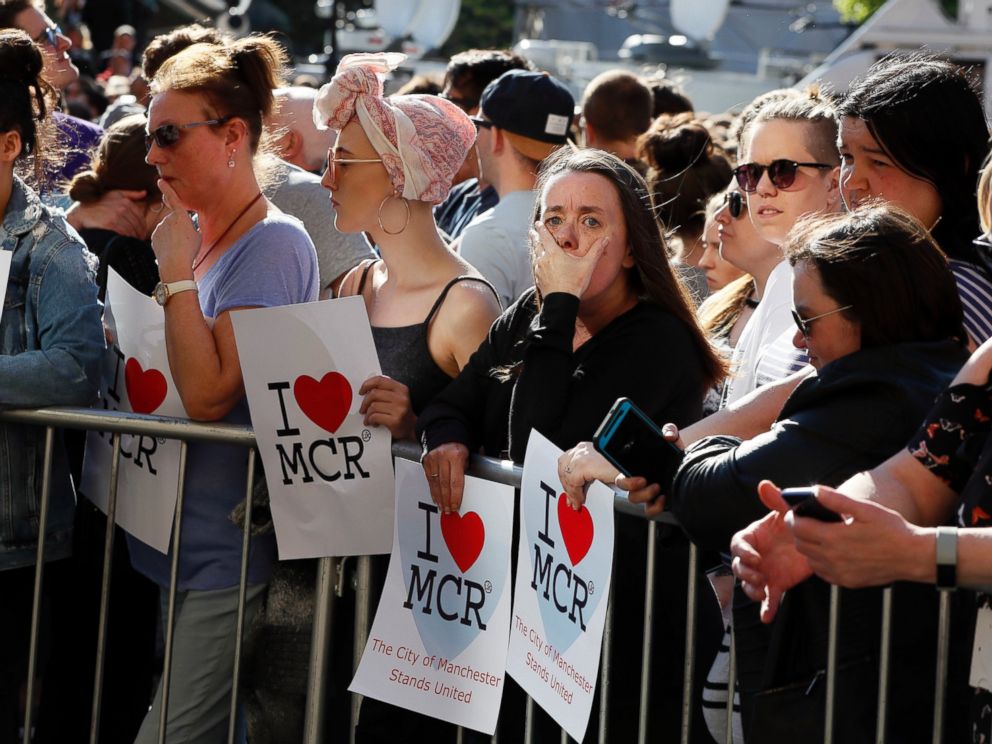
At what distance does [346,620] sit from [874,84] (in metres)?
1.99

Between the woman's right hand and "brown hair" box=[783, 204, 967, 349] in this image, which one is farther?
the woman's right hand

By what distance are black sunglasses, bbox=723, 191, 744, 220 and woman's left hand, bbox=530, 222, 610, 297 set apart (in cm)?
78

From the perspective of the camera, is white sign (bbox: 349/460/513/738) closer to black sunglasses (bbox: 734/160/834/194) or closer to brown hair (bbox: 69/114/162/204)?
black sunglasses (bbox: 734/160/834/194)

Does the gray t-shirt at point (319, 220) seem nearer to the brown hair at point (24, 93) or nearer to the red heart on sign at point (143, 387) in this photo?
the brown hair at point (24, 93)

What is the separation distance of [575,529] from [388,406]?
753 millimetres

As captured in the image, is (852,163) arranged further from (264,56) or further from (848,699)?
(264,56)

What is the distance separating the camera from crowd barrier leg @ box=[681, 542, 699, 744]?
3.17 metres

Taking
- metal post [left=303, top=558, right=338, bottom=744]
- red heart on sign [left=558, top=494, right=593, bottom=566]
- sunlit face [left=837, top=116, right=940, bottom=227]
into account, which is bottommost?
metal post [left=303, top=558, right=338, bottom=744]

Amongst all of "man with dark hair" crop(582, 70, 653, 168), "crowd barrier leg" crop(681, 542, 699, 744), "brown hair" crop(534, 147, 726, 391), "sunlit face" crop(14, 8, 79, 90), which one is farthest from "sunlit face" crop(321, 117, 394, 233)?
"man with dark hair" crop(582, 70, 653, 168)

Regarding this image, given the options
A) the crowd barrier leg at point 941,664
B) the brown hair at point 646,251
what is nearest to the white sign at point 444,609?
the brown hair at point 646,251

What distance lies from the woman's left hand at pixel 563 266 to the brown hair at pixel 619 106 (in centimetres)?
308

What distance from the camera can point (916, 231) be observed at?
2.93 metres

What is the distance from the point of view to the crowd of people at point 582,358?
110 inches

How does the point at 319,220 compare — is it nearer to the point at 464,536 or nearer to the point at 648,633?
the point at 464,536
